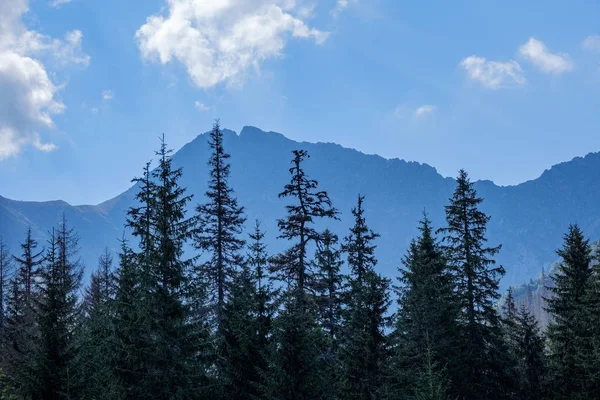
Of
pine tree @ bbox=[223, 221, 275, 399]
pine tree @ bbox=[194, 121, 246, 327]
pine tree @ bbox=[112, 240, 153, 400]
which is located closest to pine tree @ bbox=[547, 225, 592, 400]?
pine tree @ bbox=[223, 221, 275, 399]

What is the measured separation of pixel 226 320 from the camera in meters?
23.4

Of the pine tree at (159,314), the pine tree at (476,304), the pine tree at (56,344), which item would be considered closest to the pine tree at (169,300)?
the pine tree at (159,314)

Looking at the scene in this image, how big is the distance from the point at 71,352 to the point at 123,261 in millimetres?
3883

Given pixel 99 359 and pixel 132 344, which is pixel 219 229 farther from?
pixel 132 344

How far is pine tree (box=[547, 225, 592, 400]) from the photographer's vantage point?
29.5 metres

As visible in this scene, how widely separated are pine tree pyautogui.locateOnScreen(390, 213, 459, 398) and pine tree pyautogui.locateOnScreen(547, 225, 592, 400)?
23.2 ft

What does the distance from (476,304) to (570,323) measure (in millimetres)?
5530

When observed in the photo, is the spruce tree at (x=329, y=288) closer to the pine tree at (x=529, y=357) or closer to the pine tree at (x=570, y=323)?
the pine tree at (x=529, y=357)

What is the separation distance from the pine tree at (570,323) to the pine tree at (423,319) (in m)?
7.07

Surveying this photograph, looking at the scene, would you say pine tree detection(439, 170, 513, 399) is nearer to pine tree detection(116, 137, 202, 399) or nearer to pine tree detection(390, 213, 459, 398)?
pine tree detection(390, 213, 459, 398)

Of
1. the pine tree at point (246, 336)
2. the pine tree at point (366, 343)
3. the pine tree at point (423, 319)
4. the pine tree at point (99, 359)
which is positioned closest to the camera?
the pine tree at point (99, 359)

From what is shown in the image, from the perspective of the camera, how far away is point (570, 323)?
3067cm

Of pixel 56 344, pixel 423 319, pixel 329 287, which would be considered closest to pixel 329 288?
pixel 329 287

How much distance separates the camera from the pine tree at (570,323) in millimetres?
29484
